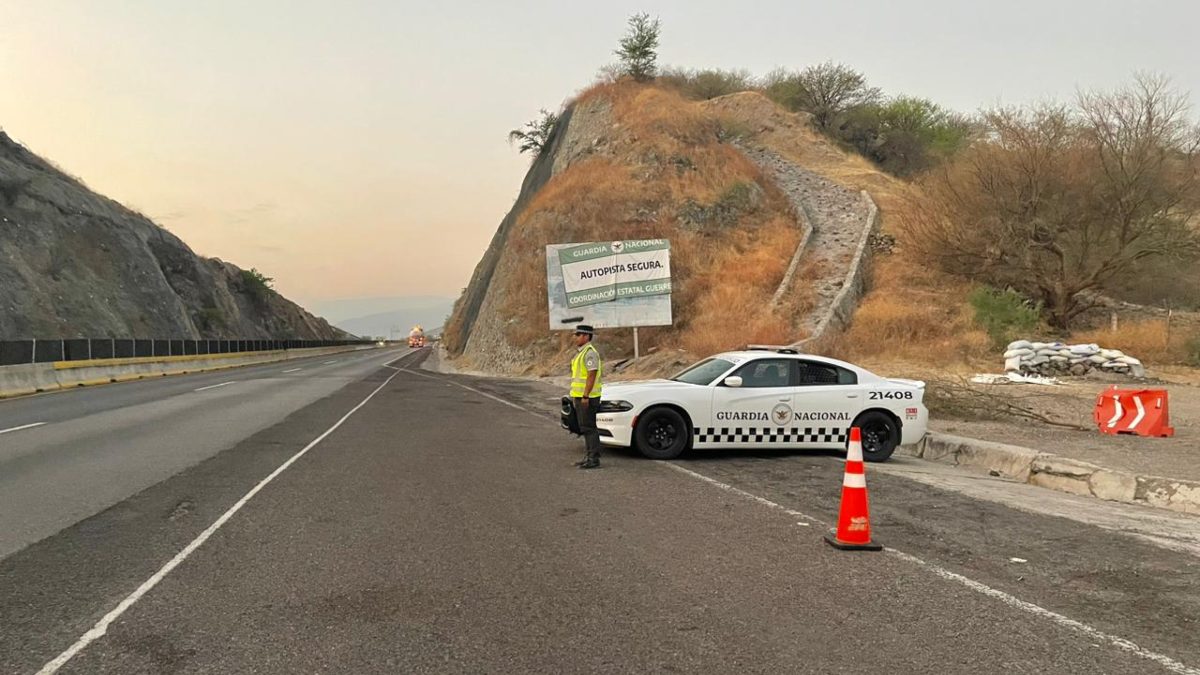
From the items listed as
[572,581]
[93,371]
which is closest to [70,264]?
[93,371]

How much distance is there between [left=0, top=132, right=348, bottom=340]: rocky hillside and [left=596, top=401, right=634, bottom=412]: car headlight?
37.5m

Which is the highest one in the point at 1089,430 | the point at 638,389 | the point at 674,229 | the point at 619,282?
the point at 674,229

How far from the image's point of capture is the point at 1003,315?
24.7 metres

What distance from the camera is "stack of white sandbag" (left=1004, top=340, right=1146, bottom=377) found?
20.5 meters

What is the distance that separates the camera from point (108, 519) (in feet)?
22.7

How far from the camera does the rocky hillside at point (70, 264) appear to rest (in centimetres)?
3984

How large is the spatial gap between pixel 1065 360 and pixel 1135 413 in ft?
30.5

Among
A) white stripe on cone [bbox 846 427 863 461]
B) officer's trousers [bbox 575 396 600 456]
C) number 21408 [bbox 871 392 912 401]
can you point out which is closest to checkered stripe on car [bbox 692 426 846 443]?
number 21408 [bbox 871 392 912 401]

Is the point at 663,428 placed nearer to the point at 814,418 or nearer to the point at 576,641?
the point at 814,418

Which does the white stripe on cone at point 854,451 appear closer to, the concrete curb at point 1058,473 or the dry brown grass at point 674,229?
the concrete curb at point 1058,473

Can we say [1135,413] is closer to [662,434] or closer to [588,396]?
[662,434]

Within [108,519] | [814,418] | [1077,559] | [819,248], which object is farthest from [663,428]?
[819,248]

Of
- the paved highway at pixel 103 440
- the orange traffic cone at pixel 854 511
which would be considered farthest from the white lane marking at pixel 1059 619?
the paved highway at pixel 103 440

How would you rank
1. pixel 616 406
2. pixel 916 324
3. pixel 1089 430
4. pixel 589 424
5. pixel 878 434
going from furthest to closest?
pixel 916 324 < pixel 1089 430 < pixel 878 434 < pixel 616 406 < pixel 589 424
